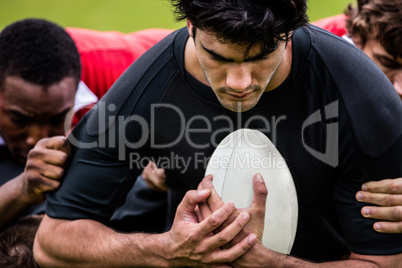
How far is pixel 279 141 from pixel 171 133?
43cm

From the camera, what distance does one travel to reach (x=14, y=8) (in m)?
7.87

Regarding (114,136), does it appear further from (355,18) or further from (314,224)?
(355,18)

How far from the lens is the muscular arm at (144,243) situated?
2174mm

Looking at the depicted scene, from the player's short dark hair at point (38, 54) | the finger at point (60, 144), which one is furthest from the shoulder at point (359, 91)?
the player's short dark hair at point (38, 54)

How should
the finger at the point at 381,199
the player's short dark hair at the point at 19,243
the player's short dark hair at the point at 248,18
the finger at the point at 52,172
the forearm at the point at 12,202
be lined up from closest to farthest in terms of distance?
the player's short dark hair at the point at 248,18 < the finger at the point at 381,199 < the finger at the point at 52,172 < the player's short dark hair at the point at 19,243 < the forearm at the point at 12,202

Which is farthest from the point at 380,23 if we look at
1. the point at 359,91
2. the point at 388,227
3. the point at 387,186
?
the point at 388,227

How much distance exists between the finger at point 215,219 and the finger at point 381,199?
0.51 meters

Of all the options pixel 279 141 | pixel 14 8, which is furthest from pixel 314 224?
→ pixel 14 8

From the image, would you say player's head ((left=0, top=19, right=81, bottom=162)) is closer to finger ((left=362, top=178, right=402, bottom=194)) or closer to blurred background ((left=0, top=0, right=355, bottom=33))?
finger ((left=362, top=178, right=402, bottom=194))

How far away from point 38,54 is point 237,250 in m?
1.56

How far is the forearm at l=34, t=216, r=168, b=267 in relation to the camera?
236cm

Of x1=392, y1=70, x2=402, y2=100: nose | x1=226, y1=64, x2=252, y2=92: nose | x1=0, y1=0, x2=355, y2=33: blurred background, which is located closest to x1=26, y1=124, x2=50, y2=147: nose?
x1=226, y1=64, x2=252, y2=92: nose

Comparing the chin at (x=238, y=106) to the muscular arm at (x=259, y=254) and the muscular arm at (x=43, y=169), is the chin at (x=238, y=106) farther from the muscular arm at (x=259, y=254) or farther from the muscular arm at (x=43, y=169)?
the muscular arm at (x=43, y=169)

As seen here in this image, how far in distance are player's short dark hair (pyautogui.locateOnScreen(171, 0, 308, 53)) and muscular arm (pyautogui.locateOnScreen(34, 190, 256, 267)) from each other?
57cm
